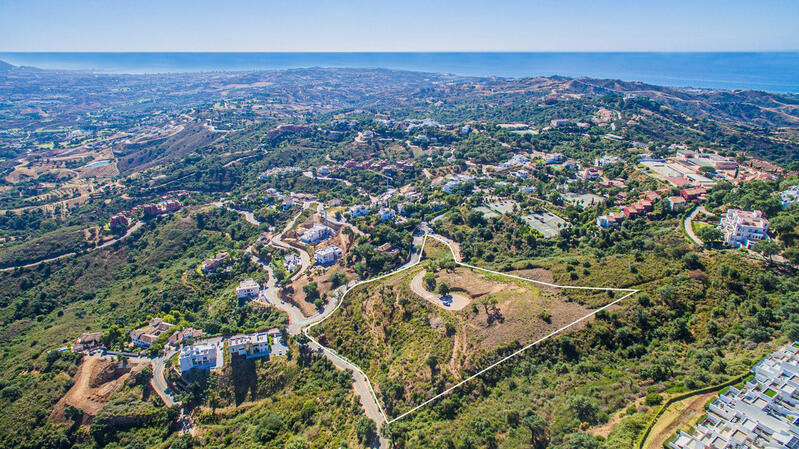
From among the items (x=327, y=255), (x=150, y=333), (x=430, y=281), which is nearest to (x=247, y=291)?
(x=150, y=333)

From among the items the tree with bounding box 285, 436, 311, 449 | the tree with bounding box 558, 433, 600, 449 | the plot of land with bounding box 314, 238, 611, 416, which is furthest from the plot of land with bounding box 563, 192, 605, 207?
the tree with bounding box 285, 436, 311, 449

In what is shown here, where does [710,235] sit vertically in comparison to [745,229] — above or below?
below

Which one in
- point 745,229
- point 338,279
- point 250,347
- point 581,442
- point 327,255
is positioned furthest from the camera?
point 327,255

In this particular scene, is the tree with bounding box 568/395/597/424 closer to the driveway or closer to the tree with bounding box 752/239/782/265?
the tree with bounding box 752/239/782/265

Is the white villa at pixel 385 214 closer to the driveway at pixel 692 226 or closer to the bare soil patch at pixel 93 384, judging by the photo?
the bare soil patch at pixel 93 384

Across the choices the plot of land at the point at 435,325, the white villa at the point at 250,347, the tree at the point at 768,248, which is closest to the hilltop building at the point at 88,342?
the white villa at the point at 250,347

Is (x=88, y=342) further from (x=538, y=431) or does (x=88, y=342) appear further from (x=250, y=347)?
(x=538, y=431)
